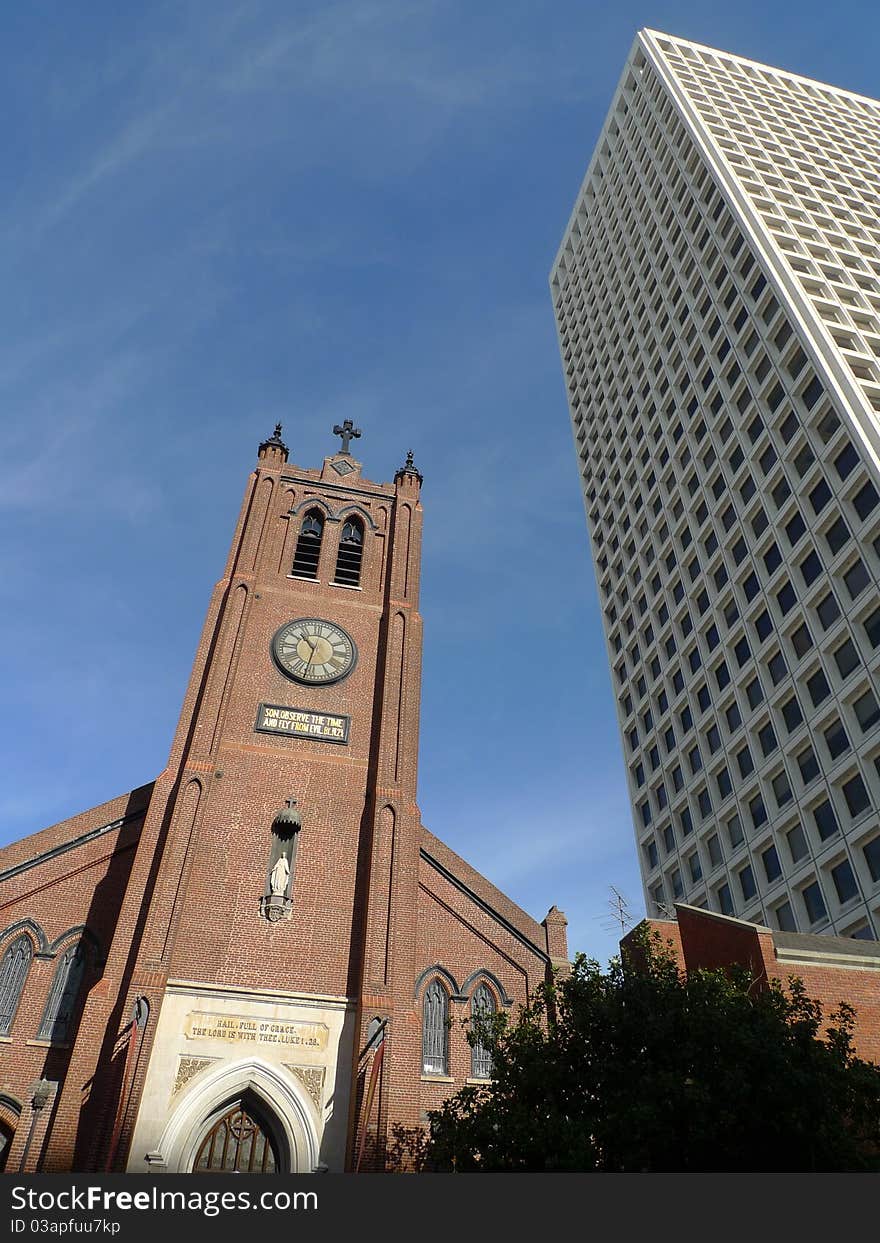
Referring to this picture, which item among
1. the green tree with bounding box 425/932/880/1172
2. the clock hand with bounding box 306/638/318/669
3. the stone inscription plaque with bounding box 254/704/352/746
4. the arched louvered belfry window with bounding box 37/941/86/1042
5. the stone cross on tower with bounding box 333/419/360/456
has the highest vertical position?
the stone cross on tower with bounding box 333/419/360/456

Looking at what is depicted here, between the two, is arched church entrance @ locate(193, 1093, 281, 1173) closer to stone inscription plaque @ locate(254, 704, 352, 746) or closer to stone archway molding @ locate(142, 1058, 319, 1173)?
stone archway molding @ locate(142, 1058, 319, 1173)

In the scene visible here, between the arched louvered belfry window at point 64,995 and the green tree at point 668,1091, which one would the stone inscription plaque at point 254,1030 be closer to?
the arched louvered belfry window at point 64,995

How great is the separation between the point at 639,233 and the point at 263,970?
5048cm

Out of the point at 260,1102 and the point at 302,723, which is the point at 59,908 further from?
the point at 302,723

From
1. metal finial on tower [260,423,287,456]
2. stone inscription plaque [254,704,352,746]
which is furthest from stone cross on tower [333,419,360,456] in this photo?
stone inscription plaque [254,704,352,746]

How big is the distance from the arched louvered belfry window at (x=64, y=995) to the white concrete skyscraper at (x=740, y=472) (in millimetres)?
23051

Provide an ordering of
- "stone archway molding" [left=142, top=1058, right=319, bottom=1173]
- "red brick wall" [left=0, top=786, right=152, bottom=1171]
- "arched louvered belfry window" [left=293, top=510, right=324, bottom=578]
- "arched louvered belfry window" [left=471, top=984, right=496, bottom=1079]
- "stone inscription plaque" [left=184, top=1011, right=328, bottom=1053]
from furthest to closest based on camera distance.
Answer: "arched louvered belfry window" [left=293, top=510, right=324, bottom=578], "arched louvered belfry window" [left=471, top=984, right=496, bottom=1079], "red brick wall" [left=0, top=786, right=152, bottom=1171], "stone inscription plaque" [left=184, top=1011, right=328, bottom=1053], "stone archway molding" [left=142, top=1058, right=319, bottom=1173]

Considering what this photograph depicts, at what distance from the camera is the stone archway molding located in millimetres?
16766

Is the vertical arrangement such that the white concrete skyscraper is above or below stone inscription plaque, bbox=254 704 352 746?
above

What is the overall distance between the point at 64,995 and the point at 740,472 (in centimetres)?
3406

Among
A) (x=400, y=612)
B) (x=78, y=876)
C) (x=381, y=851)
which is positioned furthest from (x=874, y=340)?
(x=78, y=876)

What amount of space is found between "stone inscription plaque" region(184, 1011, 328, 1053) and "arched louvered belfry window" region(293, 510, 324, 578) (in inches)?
564

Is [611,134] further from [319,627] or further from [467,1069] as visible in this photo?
[467,1069]

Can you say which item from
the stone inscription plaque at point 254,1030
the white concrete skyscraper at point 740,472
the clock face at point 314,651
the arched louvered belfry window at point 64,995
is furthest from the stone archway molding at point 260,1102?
the white concrete skyscraper at point 740,472
